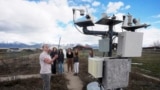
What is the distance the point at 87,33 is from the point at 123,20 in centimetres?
108

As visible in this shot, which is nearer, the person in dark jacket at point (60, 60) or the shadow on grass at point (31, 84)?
the shadow on grass at point (31, 84)

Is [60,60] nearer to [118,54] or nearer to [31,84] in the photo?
[31,84]

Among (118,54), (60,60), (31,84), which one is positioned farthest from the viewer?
(60,60)

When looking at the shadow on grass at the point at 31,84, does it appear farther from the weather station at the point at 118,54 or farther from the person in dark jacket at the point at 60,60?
the weather station at the point at 118,54

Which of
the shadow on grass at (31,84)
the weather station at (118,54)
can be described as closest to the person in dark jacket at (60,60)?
the shadow on grass at (31,84)

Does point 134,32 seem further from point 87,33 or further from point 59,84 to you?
point 59,84

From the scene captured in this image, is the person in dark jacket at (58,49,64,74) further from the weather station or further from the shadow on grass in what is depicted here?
the weather station

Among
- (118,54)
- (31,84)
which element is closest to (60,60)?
(31,84)

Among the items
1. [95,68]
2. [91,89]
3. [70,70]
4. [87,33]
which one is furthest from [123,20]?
[70,70]

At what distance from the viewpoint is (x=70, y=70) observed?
14.2 m

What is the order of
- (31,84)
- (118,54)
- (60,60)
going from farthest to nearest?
(60,60) → (31,84) → (118,54)

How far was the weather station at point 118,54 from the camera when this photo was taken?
17.4 ft

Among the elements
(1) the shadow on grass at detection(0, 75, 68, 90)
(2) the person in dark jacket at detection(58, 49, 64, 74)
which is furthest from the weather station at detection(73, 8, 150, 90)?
(2) the person in dark jacket at detection(58, 49, 64, 74)

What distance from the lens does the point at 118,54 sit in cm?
559
